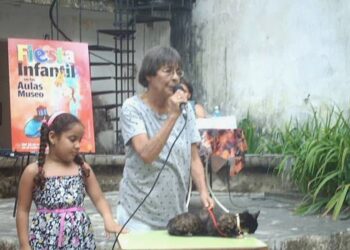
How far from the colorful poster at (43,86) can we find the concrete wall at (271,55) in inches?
132

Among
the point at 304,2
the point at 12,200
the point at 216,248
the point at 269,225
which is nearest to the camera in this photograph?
the point at 216,248

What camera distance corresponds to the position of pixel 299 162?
7.38 metres

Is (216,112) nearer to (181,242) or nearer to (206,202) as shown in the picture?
(206,202)

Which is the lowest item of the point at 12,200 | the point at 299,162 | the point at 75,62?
the point at 12,200

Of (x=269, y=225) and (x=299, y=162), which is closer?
(x=269, y=225)

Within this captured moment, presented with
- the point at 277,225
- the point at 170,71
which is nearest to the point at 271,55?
the point at 277,225

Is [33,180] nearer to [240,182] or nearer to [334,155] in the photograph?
[334,155]

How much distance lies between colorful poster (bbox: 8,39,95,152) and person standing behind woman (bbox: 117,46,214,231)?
354 cm

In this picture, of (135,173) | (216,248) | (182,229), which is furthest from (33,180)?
(216,248)

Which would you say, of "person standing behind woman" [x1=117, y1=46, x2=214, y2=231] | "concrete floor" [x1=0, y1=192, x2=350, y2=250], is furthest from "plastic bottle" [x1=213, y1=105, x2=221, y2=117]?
"person standing behind woman" [x1=117, y1=46, x2=214, y2=231]

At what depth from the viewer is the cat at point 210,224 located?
9.94ft

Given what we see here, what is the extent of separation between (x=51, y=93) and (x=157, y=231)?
405 centimetres

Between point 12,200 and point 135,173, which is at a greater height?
point 135,173

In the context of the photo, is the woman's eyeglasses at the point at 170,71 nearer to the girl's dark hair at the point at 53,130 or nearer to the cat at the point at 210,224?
the girl's dark hair at the point at 53,130
